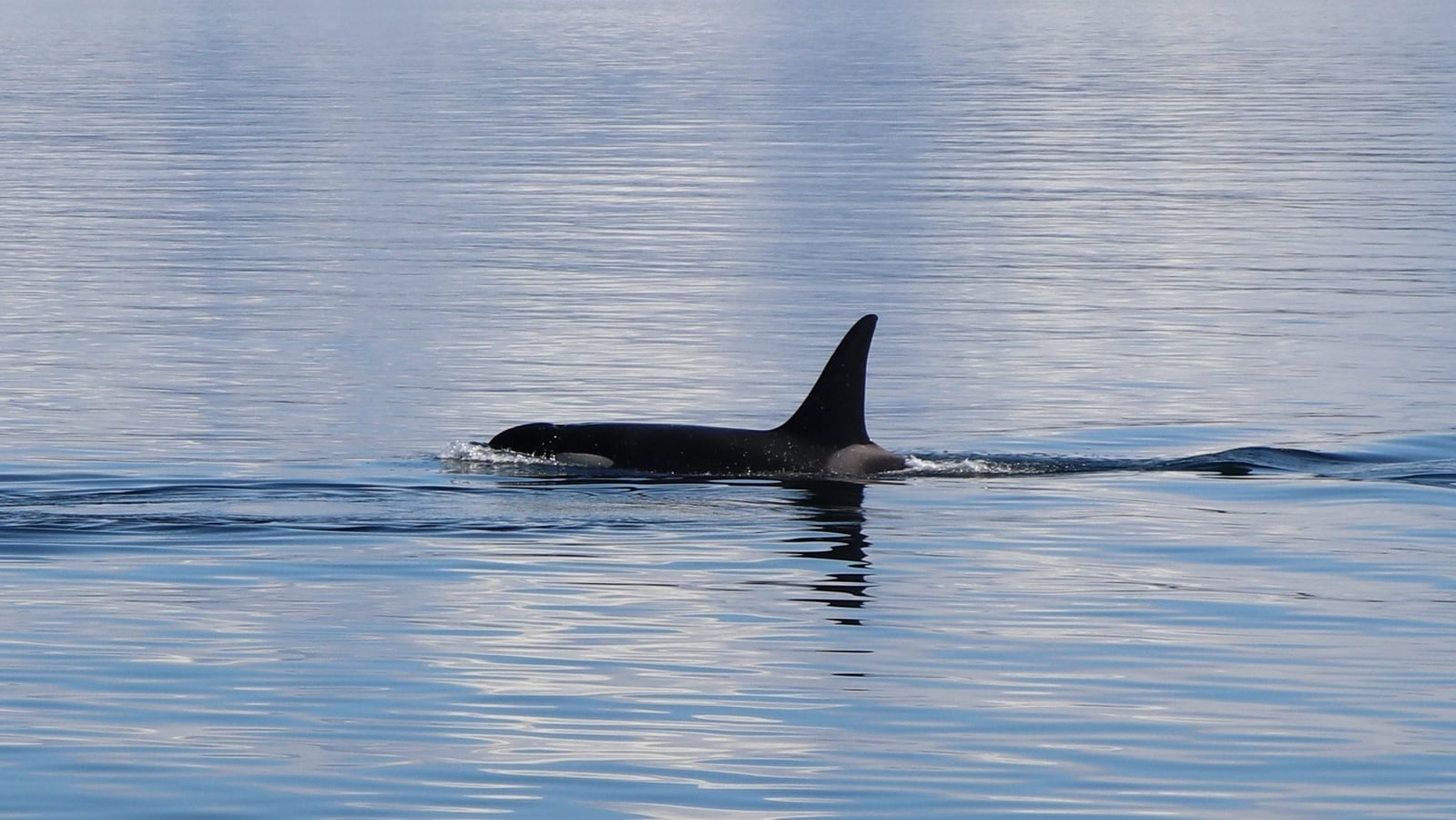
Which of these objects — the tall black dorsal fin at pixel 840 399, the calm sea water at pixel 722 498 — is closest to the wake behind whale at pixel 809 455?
the tall black dorsal fin at pixel 840 399

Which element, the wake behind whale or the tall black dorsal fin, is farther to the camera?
the wake behind whale

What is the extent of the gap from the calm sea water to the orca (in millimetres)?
354

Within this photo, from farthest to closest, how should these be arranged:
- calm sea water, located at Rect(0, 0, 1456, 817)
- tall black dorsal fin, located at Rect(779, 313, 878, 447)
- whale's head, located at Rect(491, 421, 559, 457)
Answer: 1. whale's head, located at Rect(491, 421, 559, 457)
2. tall black dorsal fin, located at Rect(779, 313, 878, 447)
3. calm sea water, located at Rect(0, 0, 1456, 817)

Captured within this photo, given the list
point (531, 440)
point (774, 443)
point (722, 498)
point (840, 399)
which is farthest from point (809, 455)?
point (531, 440)

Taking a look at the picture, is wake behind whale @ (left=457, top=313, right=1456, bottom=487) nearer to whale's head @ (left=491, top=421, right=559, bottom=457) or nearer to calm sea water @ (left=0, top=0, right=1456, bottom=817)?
whale's head @ (left=491, top=421, right=559, bottom=457)

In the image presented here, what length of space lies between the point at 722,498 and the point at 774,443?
108 centimetres

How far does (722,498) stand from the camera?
1706 cm

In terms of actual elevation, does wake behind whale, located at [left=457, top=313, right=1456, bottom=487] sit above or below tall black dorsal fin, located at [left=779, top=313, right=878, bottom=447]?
below

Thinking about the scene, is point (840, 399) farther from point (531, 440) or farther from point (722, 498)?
point (531, 440)

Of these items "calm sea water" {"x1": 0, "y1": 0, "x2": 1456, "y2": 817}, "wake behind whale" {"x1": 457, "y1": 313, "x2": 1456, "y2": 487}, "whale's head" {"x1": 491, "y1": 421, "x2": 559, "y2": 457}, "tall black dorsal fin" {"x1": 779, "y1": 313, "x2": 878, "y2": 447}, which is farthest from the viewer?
"whale's head" {"x1": 491, "y1": 421, "x2": 559, "y2": 457}

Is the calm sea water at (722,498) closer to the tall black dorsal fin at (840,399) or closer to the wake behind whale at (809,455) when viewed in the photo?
the wake behind whale at (809,455)

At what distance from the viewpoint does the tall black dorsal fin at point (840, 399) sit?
1772cm

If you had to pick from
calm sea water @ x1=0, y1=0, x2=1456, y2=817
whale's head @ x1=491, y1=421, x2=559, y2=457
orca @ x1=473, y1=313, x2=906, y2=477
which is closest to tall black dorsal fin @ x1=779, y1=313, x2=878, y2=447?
orca @ x1=473, y1=313, x2=906, y2=477

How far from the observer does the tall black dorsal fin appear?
1772 cm
